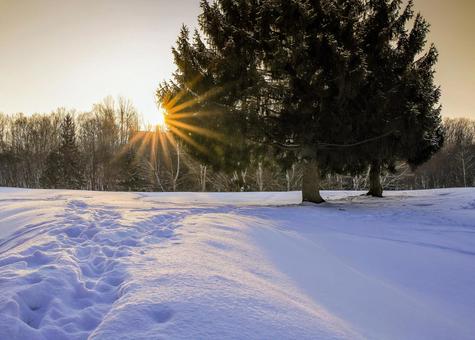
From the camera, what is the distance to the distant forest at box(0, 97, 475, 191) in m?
31.7

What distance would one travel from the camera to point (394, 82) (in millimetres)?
9992

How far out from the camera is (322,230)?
6.23 meters

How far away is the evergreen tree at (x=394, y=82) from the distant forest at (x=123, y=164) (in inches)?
648

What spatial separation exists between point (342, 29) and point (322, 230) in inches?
257

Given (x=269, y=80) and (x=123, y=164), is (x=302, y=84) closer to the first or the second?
(x=269, y=80)

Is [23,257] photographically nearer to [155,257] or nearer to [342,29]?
[155,257]

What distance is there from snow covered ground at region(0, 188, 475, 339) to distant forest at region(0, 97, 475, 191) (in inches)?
841

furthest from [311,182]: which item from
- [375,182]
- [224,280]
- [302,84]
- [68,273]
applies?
[68,273]

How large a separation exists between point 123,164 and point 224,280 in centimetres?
3342

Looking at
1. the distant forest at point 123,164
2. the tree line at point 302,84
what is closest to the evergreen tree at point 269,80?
the tree line at point 302,84

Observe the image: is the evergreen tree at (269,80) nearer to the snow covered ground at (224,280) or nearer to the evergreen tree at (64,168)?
the snow covered ground at (224,280)

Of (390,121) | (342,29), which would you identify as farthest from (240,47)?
(390,121)

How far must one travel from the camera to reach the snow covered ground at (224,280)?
207cm

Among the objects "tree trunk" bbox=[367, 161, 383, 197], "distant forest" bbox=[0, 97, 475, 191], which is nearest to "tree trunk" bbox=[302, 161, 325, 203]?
"tree trunk" bbox=[367, 161, 383, 197]
